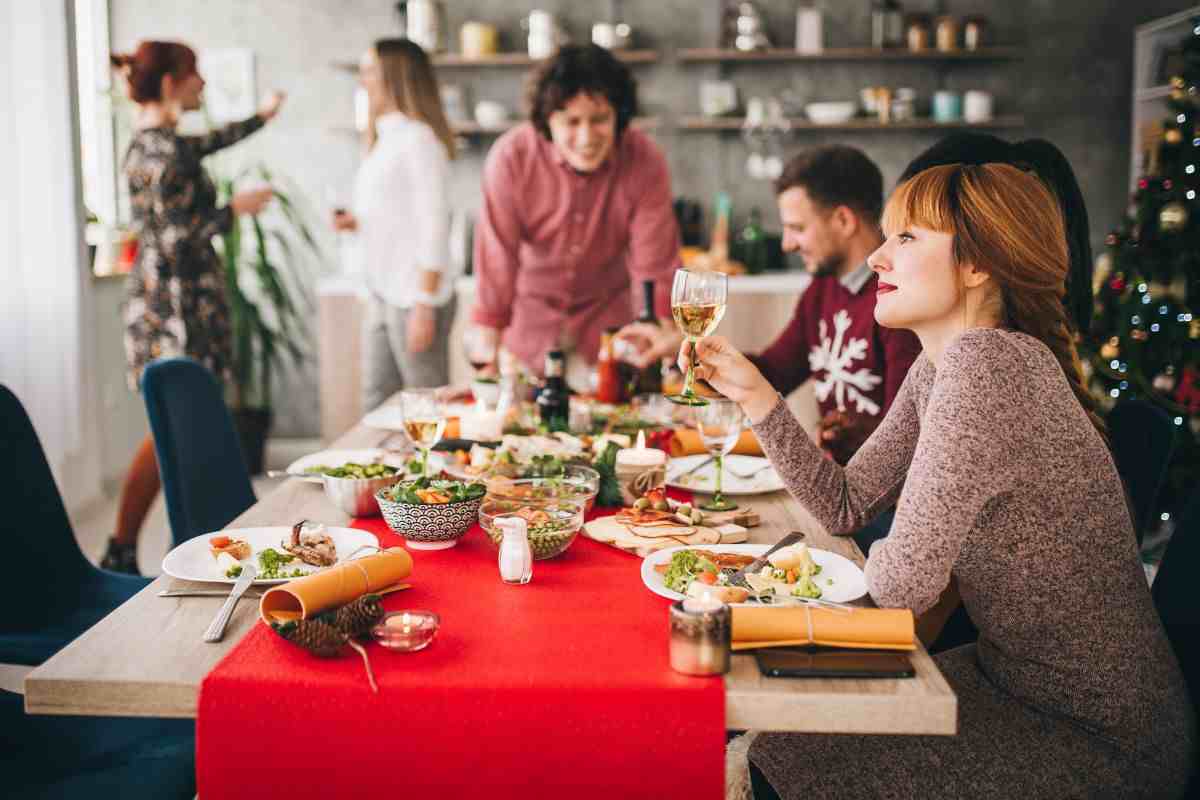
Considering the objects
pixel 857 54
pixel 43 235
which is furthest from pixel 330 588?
A: pixel 857 54

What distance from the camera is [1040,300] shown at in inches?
55.6

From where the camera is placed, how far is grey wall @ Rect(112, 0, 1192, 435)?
5.37 meters

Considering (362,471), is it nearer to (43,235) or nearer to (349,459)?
(349,459)

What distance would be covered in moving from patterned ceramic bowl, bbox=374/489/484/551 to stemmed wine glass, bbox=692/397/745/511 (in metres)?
0.36

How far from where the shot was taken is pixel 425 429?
175cm

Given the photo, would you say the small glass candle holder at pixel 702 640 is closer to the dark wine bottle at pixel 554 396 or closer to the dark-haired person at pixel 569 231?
the dark wine bottle at pixel 554 396

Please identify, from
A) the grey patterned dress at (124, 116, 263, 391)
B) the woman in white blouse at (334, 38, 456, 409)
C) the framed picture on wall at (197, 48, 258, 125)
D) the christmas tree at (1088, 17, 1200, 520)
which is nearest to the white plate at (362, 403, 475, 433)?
the woman in white blouse at (334, 38, 456, 409)

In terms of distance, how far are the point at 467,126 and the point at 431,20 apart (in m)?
0.50

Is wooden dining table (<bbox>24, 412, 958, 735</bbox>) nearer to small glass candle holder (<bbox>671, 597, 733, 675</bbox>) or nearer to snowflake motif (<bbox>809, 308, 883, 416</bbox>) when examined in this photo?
small glass candle holder (<bbox>671, 597, 733, 675</bbox>)

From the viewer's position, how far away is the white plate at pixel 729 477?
1884 mm

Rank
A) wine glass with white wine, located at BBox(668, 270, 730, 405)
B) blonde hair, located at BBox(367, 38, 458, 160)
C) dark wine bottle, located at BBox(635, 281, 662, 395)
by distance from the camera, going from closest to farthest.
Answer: wine glass with white wine, located at BBox(668, 270, 730, 405) → dark wine bottle, located at BBox(635, 281, 662, 395) → blonde hair, located at BBox(367, 38, 458, 160)

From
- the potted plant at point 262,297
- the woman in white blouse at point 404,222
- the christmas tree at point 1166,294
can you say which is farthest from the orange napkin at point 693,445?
the potted plant at point 262,297

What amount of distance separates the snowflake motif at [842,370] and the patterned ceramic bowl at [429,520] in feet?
3.64

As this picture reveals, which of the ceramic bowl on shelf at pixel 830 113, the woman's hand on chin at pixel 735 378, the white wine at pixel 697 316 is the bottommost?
the woman's hand on chin at pixel 735 378
